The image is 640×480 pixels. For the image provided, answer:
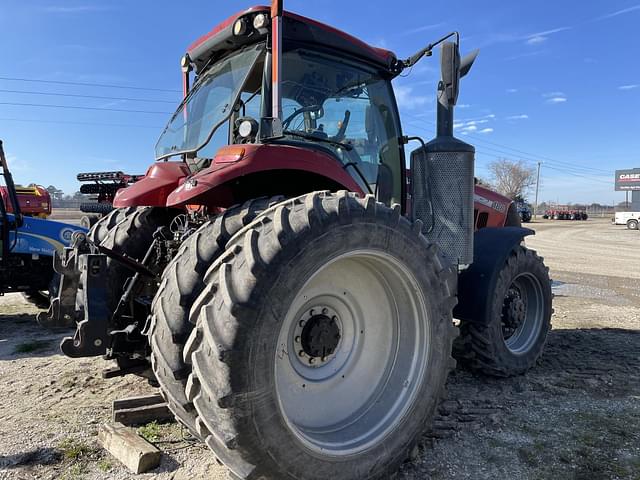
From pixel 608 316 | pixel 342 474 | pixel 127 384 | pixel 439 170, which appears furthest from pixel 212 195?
pixel 608 316

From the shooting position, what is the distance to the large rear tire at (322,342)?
6.74 feet

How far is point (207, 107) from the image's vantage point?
3516 mm

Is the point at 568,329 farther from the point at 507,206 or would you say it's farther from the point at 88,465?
the point at 88,465

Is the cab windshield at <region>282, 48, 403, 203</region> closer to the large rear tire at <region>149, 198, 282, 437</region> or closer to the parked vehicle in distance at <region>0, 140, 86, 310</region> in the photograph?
the large rear tire at <region>149, 198, 282, 437</region>

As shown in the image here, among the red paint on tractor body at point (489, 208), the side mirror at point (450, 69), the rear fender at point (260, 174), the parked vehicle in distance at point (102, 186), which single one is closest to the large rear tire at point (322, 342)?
the rear fender at point (260, 174)

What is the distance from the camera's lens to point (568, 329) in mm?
5949

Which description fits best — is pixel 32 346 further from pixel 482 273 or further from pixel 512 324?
pixel 512 324

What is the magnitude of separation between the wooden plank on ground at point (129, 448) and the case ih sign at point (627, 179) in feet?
234

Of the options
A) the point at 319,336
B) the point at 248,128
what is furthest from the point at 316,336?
the point at 248,128

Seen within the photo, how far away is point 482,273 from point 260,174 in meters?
2.21

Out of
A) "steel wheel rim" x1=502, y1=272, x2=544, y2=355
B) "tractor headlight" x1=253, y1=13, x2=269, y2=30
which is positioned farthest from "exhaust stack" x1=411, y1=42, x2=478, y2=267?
"tractor headlight" x1=253, y1=13, x2=269, y2=30

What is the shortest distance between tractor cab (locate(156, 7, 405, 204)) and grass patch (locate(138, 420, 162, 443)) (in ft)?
5.70

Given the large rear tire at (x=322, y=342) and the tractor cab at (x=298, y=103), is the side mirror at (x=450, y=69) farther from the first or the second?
the large rear tire at (x=322, y=342)

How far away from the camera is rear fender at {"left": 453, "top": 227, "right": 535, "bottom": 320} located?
405 cm
